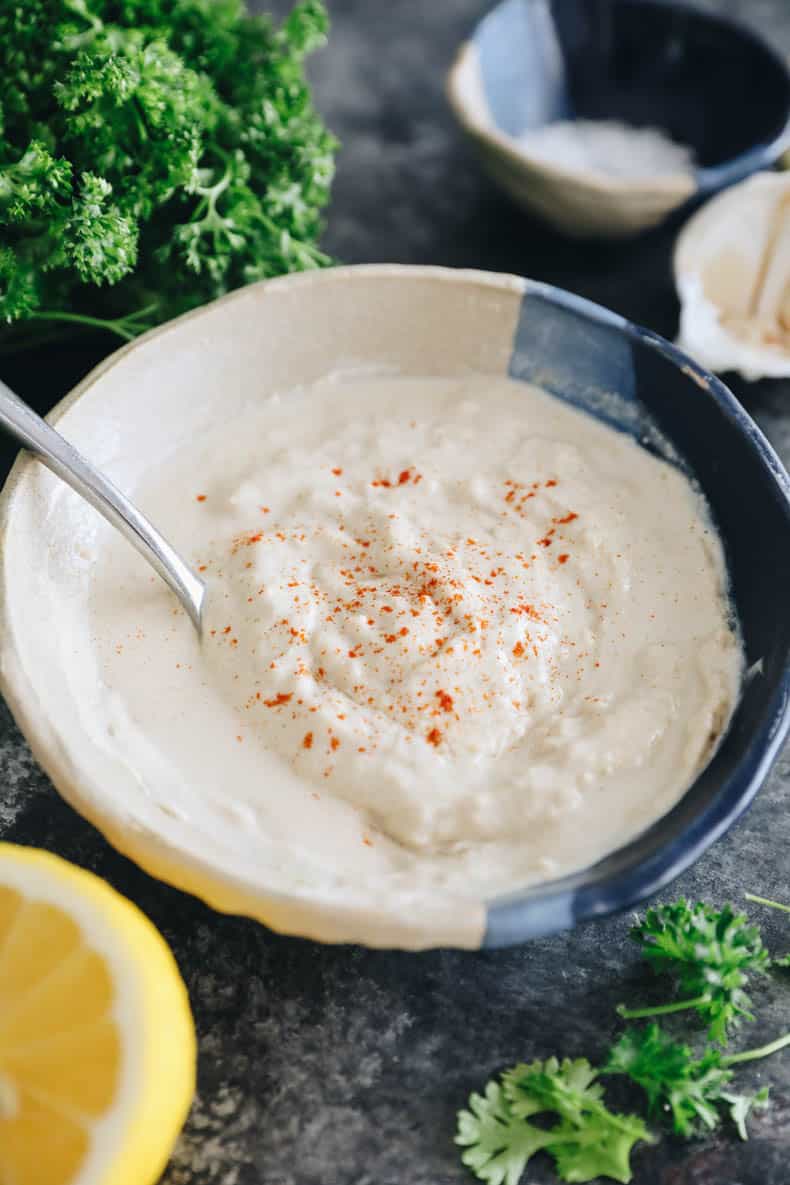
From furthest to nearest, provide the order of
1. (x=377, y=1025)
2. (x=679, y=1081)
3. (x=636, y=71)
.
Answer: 1. (x=636, y=71)
2. (x=377, y=1025)
3. (x=679, y=1081)

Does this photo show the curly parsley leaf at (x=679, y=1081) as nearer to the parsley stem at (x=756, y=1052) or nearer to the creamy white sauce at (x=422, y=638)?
the parsley stem at (x=756, y=1052)

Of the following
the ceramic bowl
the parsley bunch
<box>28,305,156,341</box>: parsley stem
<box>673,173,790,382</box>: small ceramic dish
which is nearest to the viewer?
the ceramic bowl

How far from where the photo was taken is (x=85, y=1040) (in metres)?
1.56

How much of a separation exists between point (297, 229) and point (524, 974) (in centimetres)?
153

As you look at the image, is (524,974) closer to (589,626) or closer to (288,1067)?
(288,1067)

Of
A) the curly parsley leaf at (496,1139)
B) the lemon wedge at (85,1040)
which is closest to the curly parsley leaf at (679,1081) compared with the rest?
the curly parsley leaf at (496,1139)

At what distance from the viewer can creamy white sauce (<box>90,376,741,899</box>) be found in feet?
6.05

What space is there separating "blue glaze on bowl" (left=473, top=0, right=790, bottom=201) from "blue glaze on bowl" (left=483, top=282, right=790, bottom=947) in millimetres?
963

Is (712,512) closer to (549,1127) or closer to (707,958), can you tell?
(707,958)

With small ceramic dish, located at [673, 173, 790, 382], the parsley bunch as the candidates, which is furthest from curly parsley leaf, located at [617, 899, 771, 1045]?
the parsley bunch

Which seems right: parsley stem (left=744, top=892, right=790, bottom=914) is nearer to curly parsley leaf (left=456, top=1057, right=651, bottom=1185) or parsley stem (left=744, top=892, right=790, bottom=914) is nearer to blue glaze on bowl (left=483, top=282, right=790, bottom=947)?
blue glaze on bowl (left=483, top=282, right=790, bottom=947)

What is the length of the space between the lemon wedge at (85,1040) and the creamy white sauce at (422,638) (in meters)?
0.22

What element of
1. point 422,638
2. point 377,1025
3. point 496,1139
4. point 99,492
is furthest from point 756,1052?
point 99,492

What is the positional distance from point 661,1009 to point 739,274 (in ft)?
5.56
